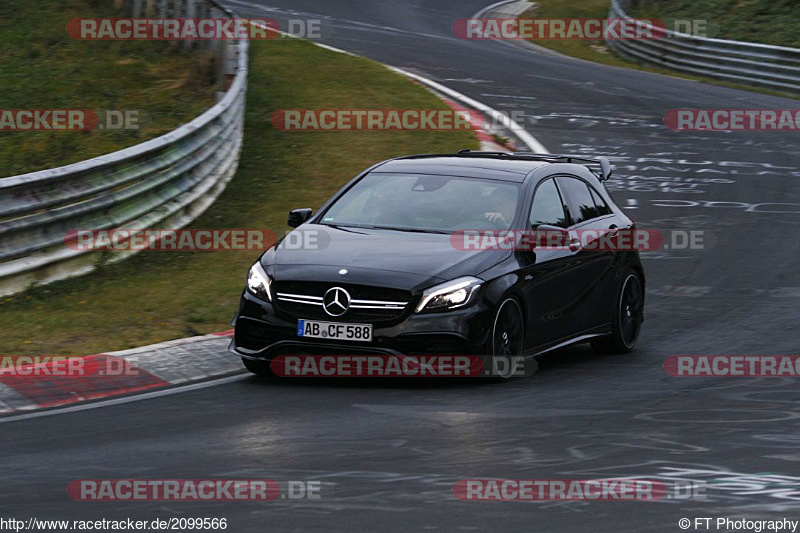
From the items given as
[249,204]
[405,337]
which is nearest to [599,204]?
[405,337]

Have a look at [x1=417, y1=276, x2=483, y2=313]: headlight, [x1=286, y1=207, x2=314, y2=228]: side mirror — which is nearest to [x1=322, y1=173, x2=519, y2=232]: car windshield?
[x1=286, y1=207, x2=314, y2=228]: side mirror

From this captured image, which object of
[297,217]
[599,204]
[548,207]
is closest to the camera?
[297,217]

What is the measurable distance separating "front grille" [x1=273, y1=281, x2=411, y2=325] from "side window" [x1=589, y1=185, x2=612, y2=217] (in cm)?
296

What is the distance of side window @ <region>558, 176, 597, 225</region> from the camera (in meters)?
11.0

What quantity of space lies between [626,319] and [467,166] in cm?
190

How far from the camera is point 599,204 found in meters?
11.6

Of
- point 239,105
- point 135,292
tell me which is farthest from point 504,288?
point 239,105

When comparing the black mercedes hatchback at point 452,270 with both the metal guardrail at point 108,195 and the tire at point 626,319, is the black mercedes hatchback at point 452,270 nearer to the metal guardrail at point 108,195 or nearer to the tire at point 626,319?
the tire at point 626,319

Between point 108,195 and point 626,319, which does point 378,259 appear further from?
point 108,195

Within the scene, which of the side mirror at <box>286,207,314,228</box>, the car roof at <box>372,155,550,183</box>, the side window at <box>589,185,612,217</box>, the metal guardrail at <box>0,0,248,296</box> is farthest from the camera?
the metal guardrail at <box>0,0,248,296</box>

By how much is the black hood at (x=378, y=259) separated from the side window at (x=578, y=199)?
1.48 m

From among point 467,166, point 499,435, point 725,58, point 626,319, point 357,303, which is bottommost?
point 499,435

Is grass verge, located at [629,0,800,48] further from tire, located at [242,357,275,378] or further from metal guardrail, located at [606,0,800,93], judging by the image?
tire, located at [242,357,275,378]

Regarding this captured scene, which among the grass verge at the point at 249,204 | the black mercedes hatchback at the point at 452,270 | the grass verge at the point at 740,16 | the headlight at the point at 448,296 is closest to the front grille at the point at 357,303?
the black mercedes hatchback at the point at 452,270
